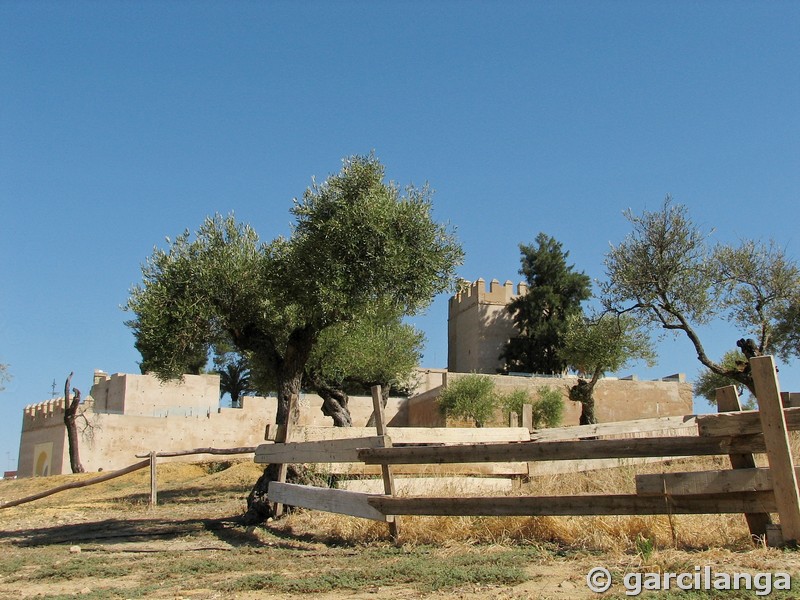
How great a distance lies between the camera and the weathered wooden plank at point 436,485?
11484 millimetres

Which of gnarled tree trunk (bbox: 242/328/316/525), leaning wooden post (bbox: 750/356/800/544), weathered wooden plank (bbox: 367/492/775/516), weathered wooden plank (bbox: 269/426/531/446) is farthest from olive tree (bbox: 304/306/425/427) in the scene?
leaning wooden post (bbox: 750/356/800/544)

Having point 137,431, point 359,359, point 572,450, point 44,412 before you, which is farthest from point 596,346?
point 44,412

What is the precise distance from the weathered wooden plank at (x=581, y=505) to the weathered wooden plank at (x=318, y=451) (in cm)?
107

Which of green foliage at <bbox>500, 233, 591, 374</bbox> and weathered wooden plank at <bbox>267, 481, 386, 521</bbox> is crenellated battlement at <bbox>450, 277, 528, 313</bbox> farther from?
weathered wooden plank at <bbox>267, 481, 386, 521</bbox>

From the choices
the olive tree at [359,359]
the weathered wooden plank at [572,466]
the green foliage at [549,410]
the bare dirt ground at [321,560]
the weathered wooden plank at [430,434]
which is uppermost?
the olive tree at [359,359]

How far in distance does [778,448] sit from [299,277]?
10473mm

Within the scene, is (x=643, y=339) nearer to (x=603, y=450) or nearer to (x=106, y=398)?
(x=603, y=450)

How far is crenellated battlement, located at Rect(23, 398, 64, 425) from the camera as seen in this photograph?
4184cm

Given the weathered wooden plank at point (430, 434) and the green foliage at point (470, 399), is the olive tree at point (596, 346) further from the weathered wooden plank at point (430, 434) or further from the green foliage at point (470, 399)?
the weathered wooden plank at point (430, 434)

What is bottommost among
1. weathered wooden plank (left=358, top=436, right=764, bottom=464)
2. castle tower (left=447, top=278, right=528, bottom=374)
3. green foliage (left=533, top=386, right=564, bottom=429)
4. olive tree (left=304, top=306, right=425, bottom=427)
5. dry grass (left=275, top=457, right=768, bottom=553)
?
dry grass (left=275, top=457, right=768, bottom=553)

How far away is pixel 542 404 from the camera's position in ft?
143

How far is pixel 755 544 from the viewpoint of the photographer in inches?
275

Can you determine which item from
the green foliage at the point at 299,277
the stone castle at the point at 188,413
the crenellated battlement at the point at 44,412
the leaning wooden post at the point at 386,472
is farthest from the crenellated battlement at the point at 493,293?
the leaning wooden post at the point at 386,472

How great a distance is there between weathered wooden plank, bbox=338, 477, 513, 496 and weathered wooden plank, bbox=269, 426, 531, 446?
713 millimetres
